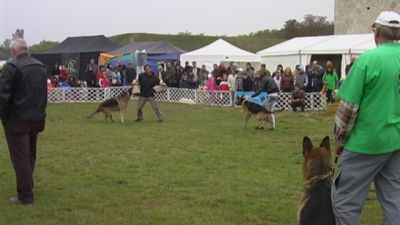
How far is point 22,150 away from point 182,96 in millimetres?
18980

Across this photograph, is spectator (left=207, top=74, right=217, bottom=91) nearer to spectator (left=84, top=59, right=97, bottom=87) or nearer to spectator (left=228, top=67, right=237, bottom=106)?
spectator (left=228, top=67, right=237, bottom=106)

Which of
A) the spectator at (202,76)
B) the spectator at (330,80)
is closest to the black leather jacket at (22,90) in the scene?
the spectator at (330,80)

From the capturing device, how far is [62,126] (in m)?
15.3

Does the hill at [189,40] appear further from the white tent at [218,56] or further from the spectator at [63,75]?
the spectator at [63,75]

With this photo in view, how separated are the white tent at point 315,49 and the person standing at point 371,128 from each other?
20180mm

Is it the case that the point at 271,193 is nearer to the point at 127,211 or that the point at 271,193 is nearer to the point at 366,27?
the point at 127,211

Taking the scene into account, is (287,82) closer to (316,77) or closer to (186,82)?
(316,77)

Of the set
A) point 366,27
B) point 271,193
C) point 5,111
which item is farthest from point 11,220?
point 366,27

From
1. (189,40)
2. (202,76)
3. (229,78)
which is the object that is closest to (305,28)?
(189,40)

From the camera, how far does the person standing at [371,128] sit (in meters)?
3.53

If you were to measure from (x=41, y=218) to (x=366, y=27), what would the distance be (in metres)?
40.0

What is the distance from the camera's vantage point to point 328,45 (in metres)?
25.2

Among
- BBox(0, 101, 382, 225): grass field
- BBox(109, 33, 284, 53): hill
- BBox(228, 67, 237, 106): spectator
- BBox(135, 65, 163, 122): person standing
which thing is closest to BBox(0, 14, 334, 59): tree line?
BBox(109, 33, 284, 53): hill

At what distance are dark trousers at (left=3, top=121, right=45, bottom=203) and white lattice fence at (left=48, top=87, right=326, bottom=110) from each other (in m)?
15.1
